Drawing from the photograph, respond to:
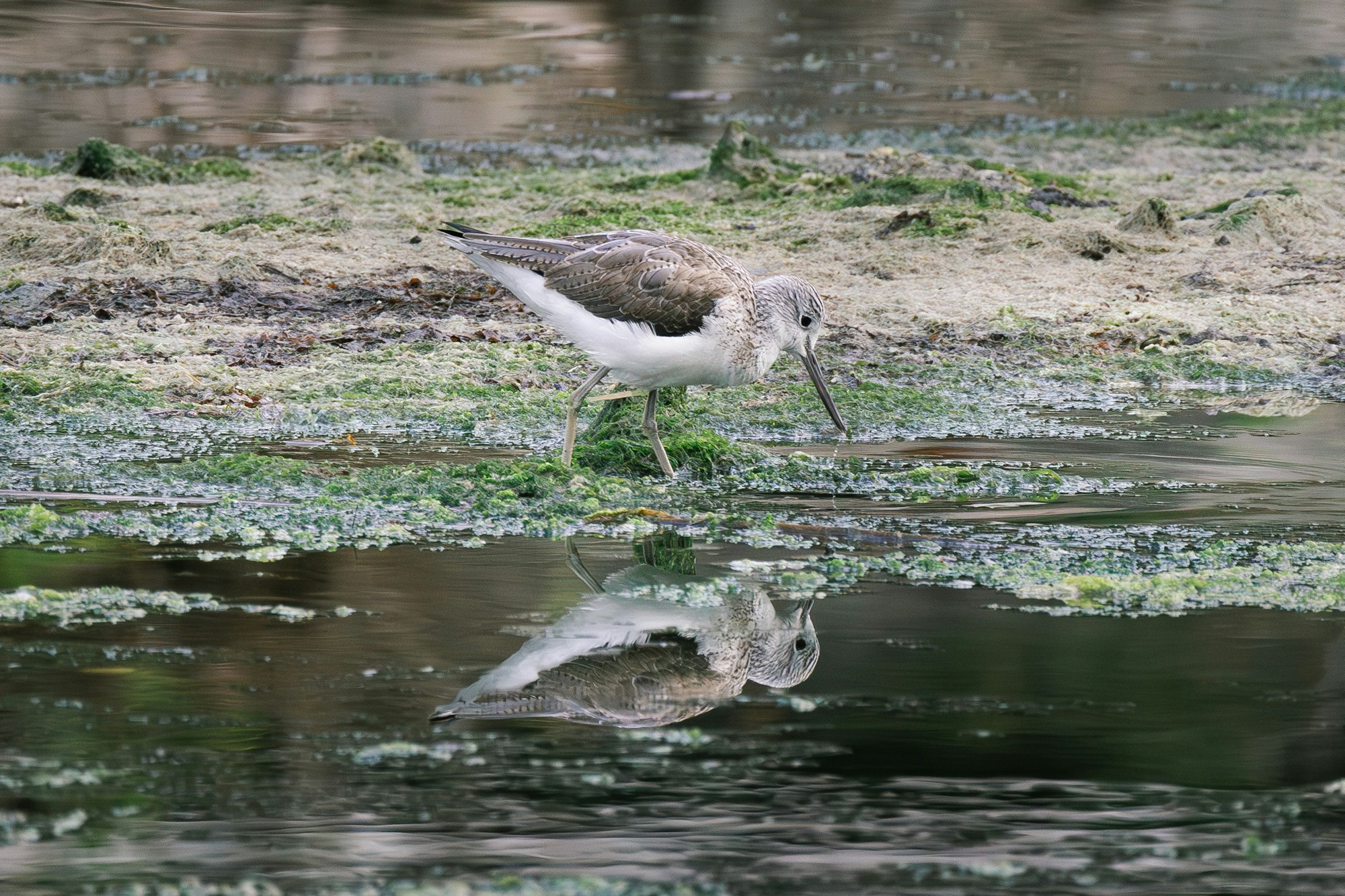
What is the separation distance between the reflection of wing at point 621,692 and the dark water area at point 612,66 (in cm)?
1134

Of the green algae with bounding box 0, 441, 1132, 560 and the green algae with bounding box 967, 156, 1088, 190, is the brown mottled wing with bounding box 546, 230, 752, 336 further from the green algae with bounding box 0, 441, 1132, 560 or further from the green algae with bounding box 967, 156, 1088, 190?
the green algae with bounding box 967, 156, 1088, 190

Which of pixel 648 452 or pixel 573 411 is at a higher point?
pixel 573 411

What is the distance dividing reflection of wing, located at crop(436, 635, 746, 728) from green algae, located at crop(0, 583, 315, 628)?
0.92 metres

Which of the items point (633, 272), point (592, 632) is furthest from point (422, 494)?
point (592, 632)

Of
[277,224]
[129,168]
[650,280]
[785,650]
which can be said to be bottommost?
[785,650]

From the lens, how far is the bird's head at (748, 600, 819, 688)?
14.7 feet

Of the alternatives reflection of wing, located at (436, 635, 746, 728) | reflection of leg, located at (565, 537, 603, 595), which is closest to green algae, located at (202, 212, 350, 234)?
reflection of leg, located at (565, 537, 603, 595)

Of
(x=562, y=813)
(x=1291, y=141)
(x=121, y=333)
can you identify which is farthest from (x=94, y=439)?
(x=1291, y=141)

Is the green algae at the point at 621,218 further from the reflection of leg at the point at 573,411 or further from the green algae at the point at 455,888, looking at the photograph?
the green algae at the point at 455,888

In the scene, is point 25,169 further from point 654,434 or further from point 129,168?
point 654,434

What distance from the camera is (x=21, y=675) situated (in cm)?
432

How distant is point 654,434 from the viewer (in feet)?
22.5

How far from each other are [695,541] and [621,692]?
158 centimetres

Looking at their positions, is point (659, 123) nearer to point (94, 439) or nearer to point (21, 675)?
point (94, 439)
